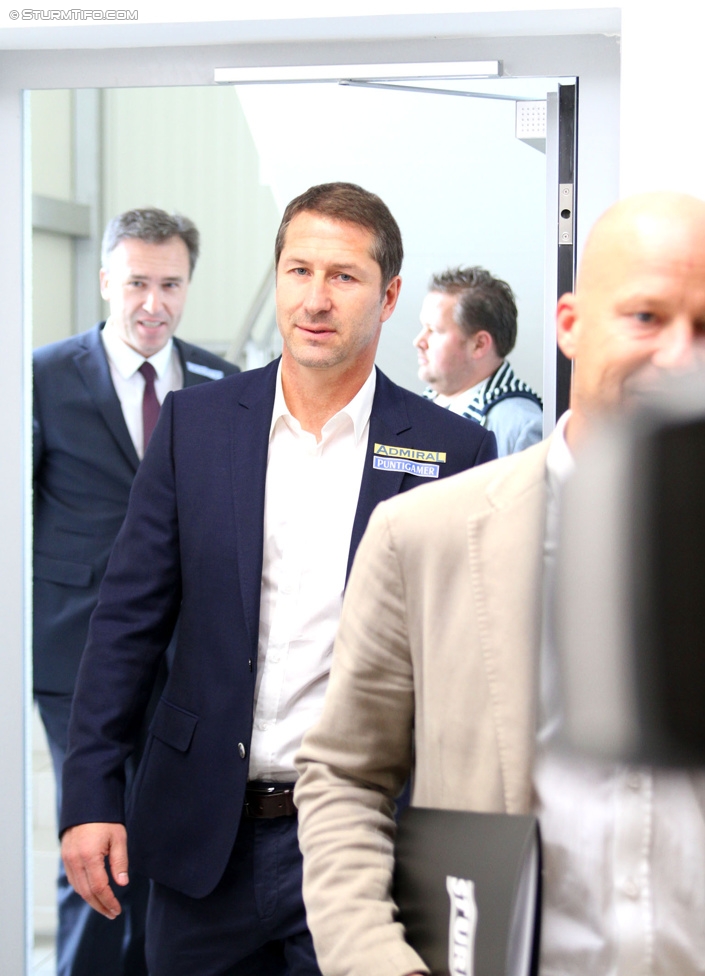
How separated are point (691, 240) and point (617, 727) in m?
0.49

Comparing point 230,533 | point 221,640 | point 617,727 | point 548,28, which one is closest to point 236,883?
point 221,640

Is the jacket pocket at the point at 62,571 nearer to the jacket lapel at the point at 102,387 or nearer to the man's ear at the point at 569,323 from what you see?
the jacket lapel at the point at 102,387

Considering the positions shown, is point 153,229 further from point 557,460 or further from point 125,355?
point 557,460

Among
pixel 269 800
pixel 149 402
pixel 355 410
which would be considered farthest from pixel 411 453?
pixel 149 402

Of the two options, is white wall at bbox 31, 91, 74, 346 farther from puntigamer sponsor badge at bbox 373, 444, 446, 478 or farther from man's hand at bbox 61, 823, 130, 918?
man's hand at bbox 61, 823, 130, 918

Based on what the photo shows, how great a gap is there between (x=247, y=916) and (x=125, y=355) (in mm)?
1322

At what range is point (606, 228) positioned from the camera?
1.15 metres

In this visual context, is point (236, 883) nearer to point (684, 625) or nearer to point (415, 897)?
point (415, 897)

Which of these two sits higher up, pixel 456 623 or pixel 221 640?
pixel 456 623

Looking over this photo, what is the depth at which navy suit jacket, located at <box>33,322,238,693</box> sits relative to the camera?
8.66 feet

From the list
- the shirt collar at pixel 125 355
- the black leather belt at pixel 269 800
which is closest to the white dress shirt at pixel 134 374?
the shirt collar at pixel 125 355

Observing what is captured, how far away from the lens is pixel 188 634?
2068 mm

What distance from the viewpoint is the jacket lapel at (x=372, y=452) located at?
204 cm

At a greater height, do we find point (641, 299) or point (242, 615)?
point (641, 299)
